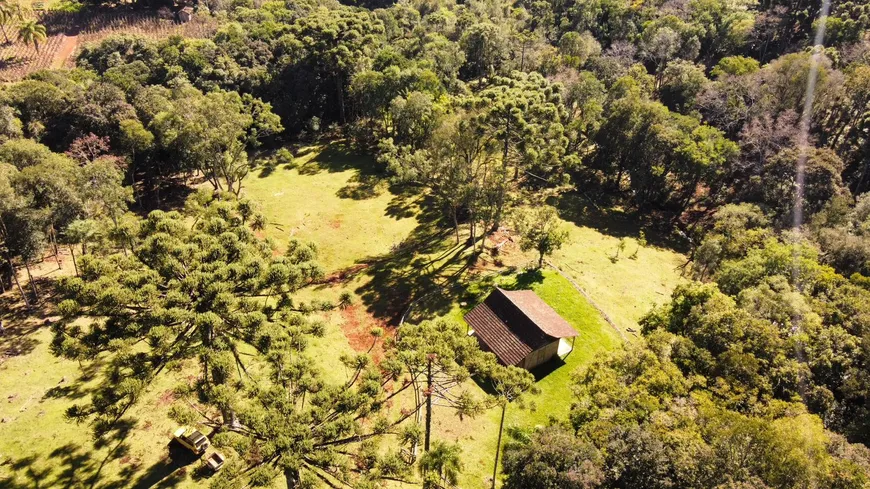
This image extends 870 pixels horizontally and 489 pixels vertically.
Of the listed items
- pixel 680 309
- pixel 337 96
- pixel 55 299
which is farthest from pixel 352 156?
pixel 680 309

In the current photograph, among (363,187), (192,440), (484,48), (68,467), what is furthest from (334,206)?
(484,48)

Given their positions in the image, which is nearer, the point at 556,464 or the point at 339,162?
the point at 556,464

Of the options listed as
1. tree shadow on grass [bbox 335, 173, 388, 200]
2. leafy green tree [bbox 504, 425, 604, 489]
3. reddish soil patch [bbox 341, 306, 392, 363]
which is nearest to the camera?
leafy green tree [bbox 504, 425, 604, 489]

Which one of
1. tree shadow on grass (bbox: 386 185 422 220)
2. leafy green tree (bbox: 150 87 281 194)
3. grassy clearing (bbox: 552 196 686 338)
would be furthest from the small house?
leafy green tree (bbox: 150 87 281 194)

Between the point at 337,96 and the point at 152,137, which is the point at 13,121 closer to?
the point at 152,137

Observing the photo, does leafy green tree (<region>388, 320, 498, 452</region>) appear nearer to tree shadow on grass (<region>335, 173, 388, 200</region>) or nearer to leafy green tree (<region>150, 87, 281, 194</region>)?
leafy green tree (<region>150, 87, 281, 194</region>)

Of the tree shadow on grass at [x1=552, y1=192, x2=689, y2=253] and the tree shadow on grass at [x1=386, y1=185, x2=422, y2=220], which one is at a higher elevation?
the tree shadow on grass at [x1=386, y1=185, x2=422, y2=220]

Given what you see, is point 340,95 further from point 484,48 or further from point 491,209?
point 491,209
